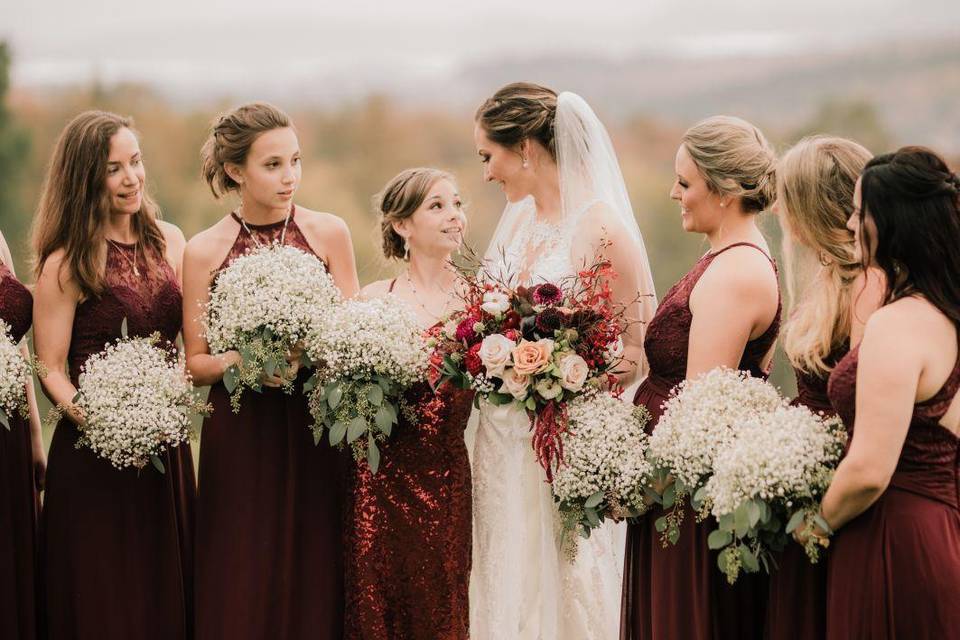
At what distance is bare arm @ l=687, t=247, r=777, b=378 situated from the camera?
193 inches

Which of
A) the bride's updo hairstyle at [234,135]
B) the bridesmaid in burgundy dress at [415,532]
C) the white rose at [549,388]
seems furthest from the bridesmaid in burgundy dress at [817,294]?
the bride's updo hairstyle at [234,135]

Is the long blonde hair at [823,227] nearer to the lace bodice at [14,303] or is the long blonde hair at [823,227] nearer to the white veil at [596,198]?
the white veil at [596,198]

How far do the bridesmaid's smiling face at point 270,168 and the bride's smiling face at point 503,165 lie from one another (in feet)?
3.30

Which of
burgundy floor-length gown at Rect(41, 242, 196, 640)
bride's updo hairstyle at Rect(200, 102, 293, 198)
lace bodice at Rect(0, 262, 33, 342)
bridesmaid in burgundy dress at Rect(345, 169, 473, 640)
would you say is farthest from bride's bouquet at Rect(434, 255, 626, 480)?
lace bodice at Rect(0, 262, 33, 342)

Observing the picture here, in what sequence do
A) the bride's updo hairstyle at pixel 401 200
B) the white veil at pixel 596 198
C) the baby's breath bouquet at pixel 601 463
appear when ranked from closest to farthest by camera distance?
the baby's breath bouquet at pixel 601 463
the white veil at pixel 596 198
the bride's updo hairstyle at pixel 401 200

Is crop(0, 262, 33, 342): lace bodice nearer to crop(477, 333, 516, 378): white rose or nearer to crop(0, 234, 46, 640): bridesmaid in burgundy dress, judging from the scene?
crop(0, 234, 46, 640): bridesmaid in burgundy dress

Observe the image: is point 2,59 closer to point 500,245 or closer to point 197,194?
point 197,194

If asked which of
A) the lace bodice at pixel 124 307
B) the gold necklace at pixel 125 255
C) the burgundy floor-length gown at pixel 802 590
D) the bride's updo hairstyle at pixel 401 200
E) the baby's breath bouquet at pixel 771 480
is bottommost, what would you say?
the burgundy floor-length gown at pixel 802 590

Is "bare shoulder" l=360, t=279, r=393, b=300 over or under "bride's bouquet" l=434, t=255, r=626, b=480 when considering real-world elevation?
over

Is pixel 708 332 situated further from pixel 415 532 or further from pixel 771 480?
pixel 415 532

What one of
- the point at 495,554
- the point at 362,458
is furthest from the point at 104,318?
the point at 495,554

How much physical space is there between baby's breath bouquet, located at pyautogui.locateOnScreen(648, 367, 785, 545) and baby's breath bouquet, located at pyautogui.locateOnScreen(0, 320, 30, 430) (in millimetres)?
3125

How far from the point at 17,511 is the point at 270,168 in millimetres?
2244

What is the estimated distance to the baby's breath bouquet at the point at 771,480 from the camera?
171 inches
